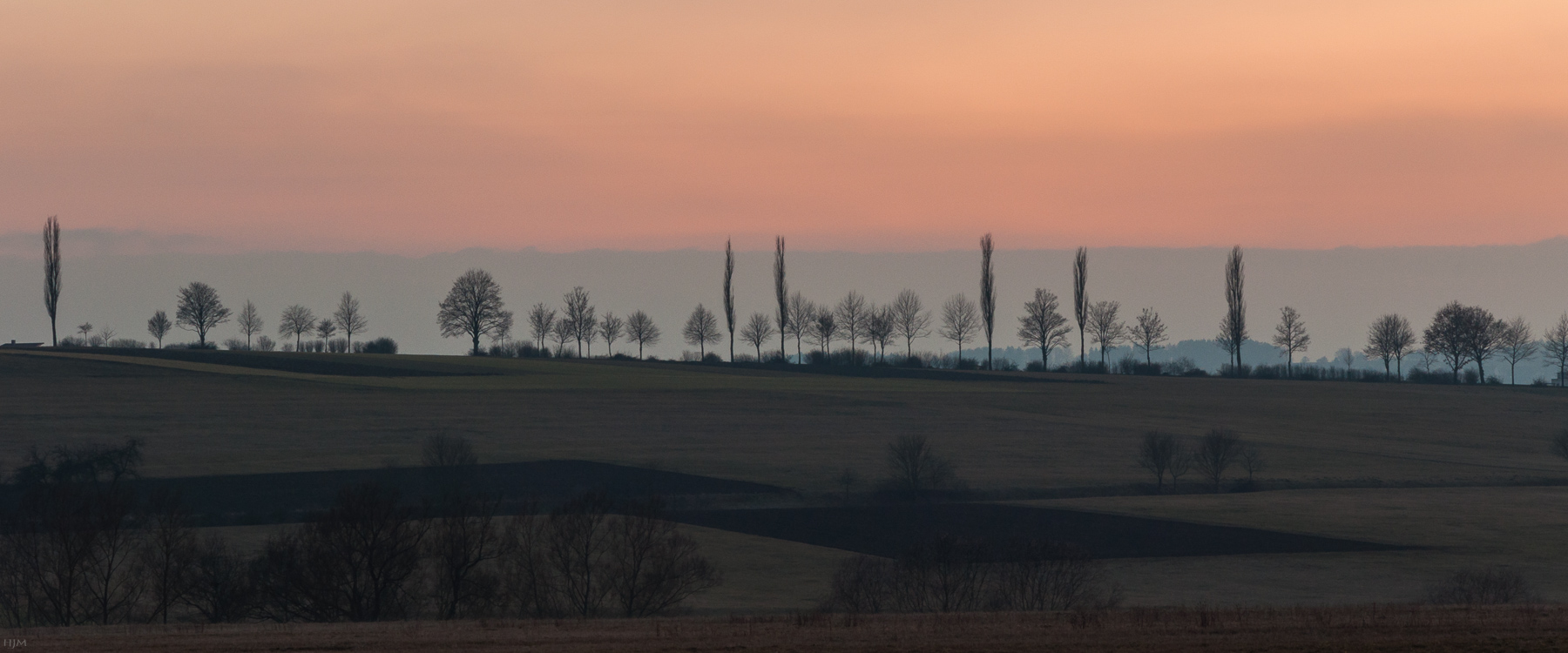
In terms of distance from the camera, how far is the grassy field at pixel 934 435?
48.3m

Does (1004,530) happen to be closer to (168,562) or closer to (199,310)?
(168,562)

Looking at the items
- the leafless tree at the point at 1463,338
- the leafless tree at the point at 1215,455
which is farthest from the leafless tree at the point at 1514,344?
the leafless tree at the point at 1215,455

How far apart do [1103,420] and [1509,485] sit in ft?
90.3

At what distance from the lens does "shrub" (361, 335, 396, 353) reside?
14350 cm

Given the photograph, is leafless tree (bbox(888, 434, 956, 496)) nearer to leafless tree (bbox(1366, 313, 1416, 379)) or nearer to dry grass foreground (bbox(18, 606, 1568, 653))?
dry grass foreground (bbox(18, 606, 1568, 653))

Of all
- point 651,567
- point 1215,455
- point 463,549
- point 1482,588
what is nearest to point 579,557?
point 651,567

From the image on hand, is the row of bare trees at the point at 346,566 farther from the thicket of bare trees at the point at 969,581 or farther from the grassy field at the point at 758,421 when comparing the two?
the grassy field at the point at 758,421

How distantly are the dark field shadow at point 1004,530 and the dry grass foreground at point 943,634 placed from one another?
21.7 meters

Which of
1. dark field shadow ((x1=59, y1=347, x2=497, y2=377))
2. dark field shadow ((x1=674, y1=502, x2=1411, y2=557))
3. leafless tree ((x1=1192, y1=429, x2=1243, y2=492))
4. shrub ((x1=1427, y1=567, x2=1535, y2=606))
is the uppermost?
dark field shadow ((x1=59, y1=347, x2=497, y2=377))

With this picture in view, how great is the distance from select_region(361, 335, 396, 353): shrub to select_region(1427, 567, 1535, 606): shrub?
118313 mm

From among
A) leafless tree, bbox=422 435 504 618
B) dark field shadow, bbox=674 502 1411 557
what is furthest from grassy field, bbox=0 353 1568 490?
leafless tree, bbox=422 435 504 618

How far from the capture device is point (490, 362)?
414 ft

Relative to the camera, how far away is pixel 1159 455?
72375 millimetres

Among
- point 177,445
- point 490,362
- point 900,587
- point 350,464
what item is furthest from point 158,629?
point 490,362
